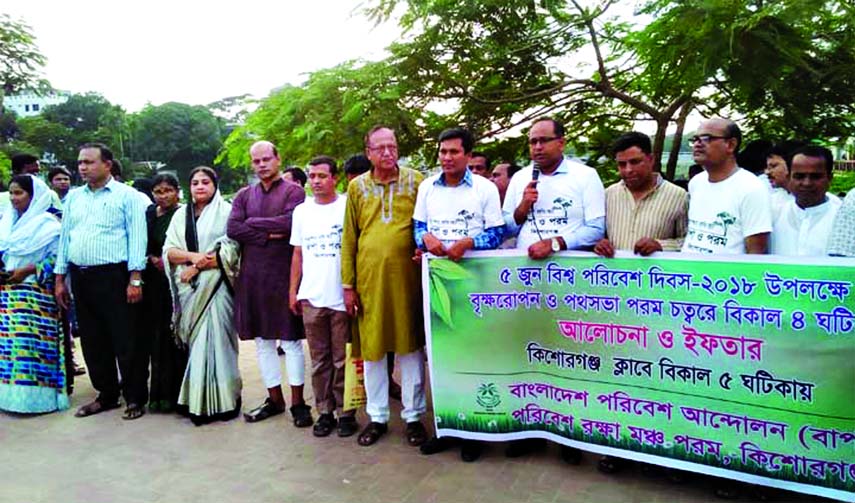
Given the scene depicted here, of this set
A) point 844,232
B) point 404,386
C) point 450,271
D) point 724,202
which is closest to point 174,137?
point 404,386

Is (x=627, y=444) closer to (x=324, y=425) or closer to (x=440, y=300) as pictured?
(x=440, y=300)

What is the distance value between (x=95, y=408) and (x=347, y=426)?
83.1 inches

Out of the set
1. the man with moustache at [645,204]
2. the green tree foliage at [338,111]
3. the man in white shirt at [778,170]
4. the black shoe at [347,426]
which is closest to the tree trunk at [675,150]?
the green tree foliage at [338,111]

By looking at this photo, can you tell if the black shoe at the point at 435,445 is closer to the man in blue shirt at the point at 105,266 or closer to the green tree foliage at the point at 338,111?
the man in blue shirt at the point at 105,266

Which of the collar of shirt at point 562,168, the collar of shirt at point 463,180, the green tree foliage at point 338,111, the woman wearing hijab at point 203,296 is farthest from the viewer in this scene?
the green tree foliage at point 338,111

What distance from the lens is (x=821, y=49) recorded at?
17.7 ft

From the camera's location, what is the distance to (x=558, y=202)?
3557 mm

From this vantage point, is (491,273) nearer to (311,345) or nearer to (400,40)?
(311,345)

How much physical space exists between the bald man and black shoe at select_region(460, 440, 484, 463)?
4.00 feet

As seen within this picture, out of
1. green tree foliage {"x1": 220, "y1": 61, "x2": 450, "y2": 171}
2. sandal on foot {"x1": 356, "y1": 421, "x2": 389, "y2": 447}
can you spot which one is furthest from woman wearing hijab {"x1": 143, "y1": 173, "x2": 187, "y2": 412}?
green tree foliage {"x1": 220, "y1": 61, "x2": 450, "y2": 171}

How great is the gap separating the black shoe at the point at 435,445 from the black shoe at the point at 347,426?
56cm

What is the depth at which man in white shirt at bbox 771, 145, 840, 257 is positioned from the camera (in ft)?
10.8

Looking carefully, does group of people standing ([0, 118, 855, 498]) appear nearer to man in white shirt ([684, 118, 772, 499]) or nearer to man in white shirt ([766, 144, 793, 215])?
man in white shirt ([684, 118, 772, 499])

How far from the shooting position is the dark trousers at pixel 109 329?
4723 millimetres
